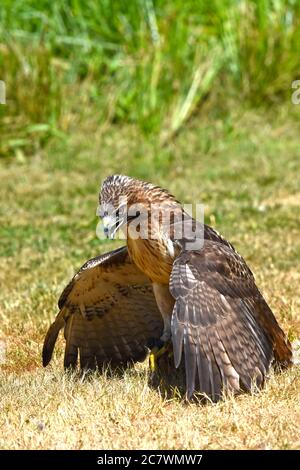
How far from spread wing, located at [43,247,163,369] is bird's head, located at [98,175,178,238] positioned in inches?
25.4

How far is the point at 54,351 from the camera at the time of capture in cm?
689

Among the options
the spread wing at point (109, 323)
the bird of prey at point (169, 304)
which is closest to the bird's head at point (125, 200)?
the bird of prey at point (169, 304)

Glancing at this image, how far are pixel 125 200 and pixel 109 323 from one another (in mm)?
987

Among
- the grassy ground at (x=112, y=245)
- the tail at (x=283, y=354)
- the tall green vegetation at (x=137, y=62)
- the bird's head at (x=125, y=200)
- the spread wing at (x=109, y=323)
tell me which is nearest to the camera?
the grassy ground at (x=112, y=245)

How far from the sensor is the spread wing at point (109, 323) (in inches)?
250

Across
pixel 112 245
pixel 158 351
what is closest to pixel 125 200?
pixel 158 351

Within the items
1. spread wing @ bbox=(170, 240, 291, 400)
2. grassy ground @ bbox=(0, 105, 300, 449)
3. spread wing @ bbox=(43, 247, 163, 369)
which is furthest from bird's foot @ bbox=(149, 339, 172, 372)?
spread wing @ bbox=(170, 240, 291, 400)

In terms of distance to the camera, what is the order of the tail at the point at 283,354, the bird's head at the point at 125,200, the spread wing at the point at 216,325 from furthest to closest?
1. the tail at the point at 283,354
2. the bird's head at the point at 125,200
3. the spread wing at the point at 216,325

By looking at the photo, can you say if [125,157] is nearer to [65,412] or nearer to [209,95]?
[209,95]

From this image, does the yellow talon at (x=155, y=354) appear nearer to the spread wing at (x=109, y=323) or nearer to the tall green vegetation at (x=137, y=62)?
the spread wing at (x=109, y=323)

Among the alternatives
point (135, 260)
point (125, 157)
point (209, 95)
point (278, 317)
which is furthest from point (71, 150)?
point (135, 260)

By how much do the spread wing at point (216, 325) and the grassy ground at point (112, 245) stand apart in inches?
5.6

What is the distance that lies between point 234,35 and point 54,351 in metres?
7.79

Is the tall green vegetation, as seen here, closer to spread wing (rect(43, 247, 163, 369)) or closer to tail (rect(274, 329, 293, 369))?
spread wing (rect(43, 247, 163, 369))
